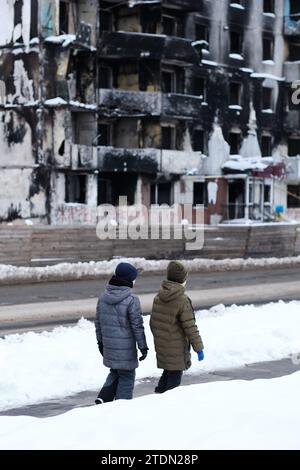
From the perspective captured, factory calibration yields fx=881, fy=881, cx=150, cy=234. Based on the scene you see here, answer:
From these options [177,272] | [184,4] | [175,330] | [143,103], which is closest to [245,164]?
[143,103]

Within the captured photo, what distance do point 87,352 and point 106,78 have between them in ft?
124

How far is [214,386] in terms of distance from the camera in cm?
838

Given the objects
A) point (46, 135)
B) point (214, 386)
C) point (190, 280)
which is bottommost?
point (190, 280)

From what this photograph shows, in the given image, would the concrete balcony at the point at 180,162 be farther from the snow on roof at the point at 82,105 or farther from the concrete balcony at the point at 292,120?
the concrete balcony at the point at 292,120

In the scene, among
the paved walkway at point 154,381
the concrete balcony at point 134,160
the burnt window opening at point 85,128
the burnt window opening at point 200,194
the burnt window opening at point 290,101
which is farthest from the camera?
the burnt window opening at point 290,101

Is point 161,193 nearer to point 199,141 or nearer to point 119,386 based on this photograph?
point 199,141

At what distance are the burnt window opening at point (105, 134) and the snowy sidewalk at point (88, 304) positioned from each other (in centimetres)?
2369

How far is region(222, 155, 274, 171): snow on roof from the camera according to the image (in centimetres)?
5331

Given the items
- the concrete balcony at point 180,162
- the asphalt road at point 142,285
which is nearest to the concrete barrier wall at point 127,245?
the asphalt road at point 142,285

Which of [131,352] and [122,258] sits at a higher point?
[131,352]

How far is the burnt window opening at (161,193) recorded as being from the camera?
4984cm

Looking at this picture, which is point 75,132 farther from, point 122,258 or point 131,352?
point 131,352
